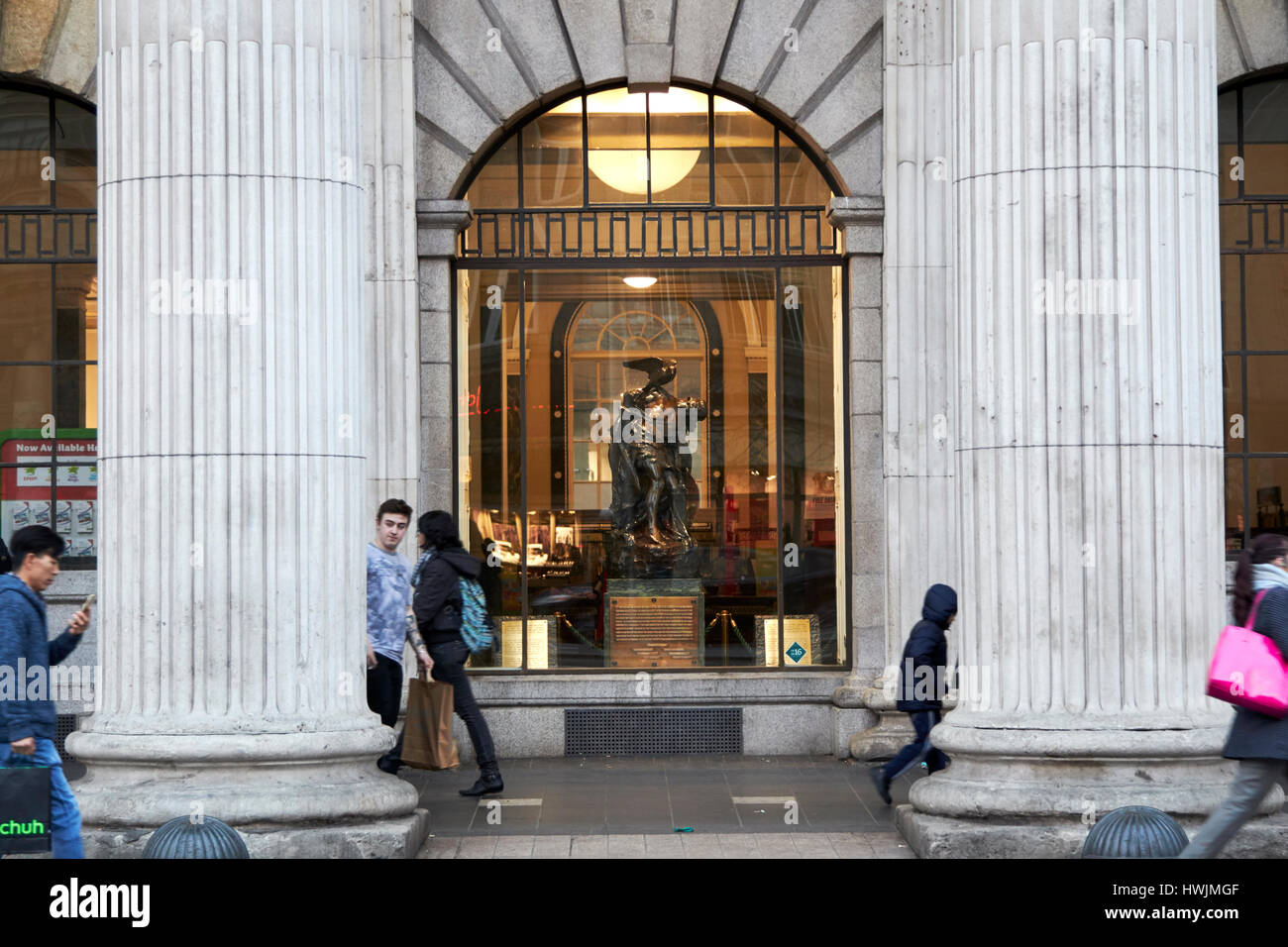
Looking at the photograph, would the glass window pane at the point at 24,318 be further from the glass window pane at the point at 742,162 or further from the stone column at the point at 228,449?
the glass window pane at the point at 742,162

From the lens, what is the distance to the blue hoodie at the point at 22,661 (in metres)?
7.55

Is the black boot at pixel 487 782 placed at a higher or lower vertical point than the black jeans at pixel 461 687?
lower

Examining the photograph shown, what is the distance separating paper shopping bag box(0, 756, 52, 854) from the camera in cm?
734

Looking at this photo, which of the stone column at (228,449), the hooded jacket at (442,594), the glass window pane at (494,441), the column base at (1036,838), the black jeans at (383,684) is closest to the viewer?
the column base at (1036,838)

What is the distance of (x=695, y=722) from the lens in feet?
45.8

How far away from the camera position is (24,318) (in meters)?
14.2

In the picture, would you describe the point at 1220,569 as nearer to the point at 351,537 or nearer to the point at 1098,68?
the point at 1098,68

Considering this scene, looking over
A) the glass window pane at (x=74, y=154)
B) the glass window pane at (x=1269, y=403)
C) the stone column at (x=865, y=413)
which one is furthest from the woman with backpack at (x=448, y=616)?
the glass window pane at (x=1269, y=403)

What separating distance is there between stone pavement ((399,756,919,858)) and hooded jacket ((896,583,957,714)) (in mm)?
815

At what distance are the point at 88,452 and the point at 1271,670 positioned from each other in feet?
34.0

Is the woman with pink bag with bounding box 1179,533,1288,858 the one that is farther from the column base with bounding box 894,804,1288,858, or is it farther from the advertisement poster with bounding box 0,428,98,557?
the advertisement poster with bounding box 0,428,98,557

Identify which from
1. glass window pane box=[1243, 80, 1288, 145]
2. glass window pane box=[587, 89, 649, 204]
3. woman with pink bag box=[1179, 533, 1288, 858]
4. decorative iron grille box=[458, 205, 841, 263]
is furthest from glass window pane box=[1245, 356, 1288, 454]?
woman with pink bag box=[1179, 533, 1288, 858]

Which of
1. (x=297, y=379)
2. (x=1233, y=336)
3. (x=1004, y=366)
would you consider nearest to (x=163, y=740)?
(x=297, y=379)

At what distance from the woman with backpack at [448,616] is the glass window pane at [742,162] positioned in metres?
4.59
